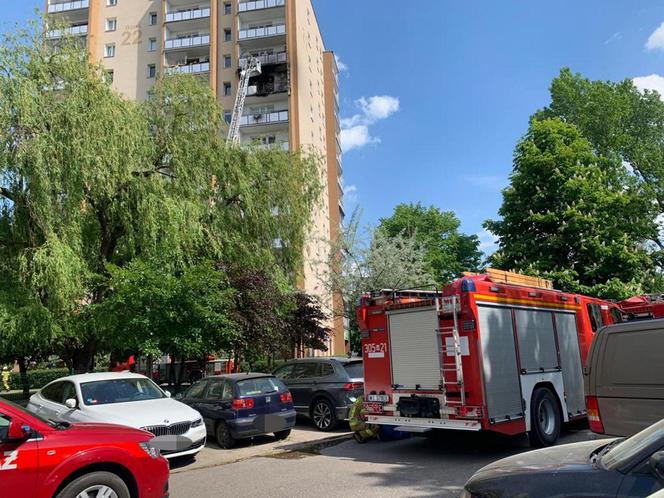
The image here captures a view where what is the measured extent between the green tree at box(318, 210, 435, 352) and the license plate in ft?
57.1

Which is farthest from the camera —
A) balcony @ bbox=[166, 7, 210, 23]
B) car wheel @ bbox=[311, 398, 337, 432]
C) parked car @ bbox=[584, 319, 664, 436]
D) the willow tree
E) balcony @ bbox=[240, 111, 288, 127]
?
balcony @ bbox=[166, 7, 210, 23]

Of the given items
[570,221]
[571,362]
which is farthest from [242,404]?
[570,221]

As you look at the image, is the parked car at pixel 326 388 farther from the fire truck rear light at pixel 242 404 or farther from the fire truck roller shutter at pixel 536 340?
the fire truck roller shutter at pixel 536 340

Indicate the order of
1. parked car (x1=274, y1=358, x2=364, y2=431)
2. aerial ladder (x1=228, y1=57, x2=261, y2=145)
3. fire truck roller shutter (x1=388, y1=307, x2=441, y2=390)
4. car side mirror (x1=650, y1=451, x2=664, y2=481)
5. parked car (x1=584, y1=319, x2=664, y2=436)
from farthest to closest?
aerial ladder (x1=228, y1=57, x2=261, y2=145)
parked car (x1=274, y1=358, x2=364, y2=431)
fire truck roller shutter (x1=388, y1=307, x2=441, y2=390)
parked car (x1=584, y1=319, x2=664, y2=436)
car side mirror (x1=650, y1=451, x2=664, y2=481)

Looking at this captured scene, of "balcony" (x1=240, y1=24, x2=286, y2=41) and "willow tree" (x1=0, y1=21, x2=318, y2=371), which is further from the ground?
"balcony" (x1=240, y1=24, x2=286, y2=41)

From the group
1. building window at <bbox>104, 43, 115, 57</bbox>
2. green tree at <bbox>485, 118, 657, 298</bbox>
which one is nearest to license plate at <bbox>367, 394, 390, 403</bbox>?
green tree at <bbox>485, 118, 657, 298</bbox>

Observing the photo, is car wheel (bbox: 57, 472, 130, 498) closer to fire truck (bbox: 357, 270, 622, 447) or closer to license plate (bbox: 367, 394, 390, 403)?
fire truck (bbox: 357, 270, 622, 447)

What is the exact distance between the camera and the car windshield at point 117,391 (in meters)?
9.03

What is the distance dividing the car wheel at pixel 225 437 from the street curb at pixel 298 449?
89 cm

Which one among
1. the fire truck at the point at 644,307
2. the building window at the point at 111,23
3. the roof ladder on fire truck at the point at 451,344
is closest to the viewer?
the roof ladder on fire truck at the point at 451,344

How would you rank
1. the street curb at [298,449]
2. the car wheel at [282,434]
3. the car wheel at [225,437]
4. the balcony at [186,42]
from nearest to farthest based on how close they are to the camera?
1. the street curb at [298,449]
2. the car wheel at [225,437]
3. the car wheel at [282,434]
4. the balcony at [186,42]

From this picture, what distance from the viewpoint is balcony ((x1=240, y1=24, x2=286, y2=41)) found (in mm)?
44266

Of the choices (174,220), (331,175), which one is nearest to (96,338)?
(174,220)

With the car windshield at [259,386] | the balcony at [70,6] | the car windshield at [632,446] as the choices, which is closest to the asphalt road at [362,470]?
the car windshield at [259,386]
